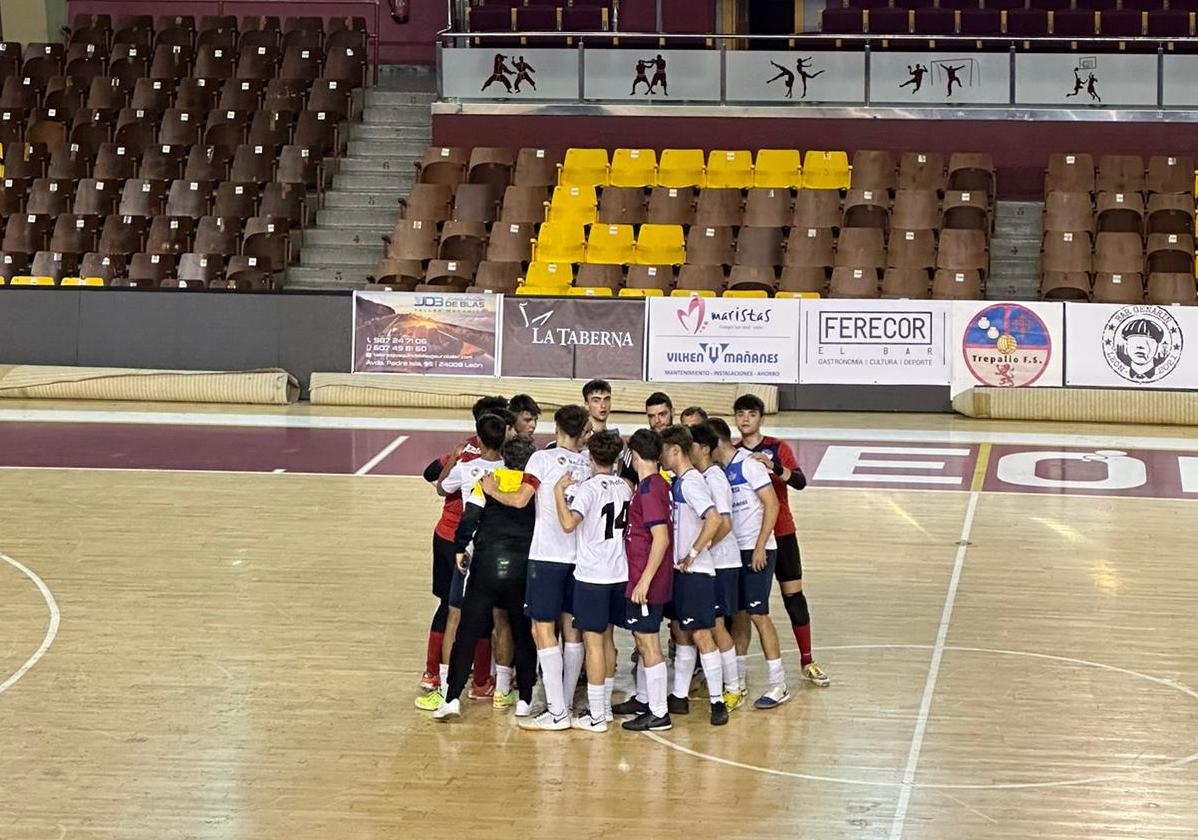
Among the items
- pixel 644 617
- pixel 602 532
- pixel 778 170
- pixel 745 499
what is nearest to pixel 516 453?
pixel 602 532

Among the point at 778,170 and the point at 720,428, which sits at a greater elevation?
the point at 778,170

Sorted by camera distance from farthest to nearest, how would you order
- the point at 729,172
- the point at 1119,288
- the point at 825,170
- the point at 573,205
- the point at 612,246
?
the point at 729,172 < the point at 825,170 < the point at 573,205 < the point at 612,246 < the point at 1119,288

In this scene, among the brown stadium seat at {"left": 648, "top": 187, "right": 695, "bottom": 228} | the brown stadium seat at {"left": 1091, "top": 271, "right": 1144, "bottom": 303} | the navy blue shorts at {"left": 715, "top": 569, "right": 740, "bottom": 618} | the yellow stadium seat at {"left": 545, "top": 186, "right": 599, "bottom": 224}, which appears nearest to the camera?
the navy blue shorts at {"left": 715, "top": 569, "right": 740, "bottom": 618}

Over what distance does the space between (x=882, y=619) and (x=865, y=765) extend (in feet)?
9.89

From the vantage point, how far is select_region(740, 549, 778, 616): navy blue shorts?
374 inches

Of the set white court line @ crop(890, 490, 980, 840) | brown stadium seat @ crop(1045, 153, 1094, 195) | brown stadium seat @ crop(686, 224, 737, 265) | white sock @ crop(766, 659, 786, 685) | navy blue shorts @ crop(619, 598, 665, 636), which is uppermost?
brown stadium seat @ crop(1045, 153, 1094, 195)

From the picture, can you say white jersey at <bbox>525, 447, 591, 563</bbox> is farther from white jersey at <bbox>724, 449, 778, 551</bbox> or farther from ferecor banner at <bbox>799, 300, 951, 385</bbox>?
ferecor banner at <bbox>799, 300, 951, 385</bbox>

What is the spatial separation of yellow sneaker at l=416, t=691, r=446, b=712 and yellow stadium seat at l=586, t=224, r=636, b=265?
14.9 meters

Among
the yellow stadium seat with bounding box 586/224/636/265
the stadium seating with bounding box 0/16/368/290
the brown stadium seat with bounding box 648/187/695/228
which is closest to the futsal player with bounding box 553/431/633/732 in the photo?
the yellow stadium seat with bounding box 586/224/636/265

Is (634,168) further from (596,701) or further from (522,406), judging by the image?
(596,701)

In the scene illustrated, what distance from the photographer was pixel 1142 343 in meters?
20.7

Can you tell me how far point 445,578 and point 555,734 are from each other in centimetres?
119

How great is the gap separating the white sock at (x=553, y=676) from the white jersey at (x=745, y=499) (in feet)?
4.14

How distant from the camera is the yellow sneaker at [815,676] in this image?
10.0 metres
